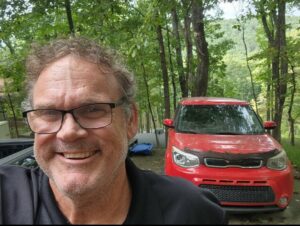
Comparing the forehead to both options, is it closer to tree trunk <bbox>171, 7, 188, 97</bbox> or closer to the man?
the man

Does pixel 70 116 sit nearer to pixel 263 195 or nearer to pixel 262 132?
pixel 263 195

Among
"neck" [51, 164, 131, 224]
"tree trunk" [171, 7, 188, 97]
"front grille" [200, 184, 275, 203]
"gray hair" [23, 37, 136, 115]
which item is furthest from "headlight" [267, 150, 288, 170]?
"tree trunk" [171, 7, 188, 97]

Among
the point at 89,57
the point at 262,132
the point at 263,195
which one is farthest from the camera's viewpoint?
the point at 262,132

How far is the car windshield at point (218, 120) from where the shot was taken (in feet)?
21.4

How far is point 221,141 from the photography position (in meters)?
5.93

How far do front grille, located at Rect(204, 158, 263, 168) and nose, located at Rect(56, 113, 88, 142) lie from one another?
14.1 ft

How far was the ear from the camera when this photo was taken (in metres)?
1.80

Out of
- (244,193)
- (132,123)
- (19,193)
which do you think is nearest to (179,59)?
(244,193)

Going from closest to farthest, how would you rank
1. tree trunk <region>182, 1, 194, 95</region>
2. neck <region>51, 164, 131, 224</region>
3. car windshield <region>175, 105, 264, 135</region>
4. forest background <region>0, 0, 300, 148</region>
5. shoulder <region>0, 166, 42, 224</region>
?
shoulder <region>0, 166, 42, 224</region> < neck <region>51, 164, 131, 224</region> < car windshield <region>175, 105, 264, 135</region> < forest background <region>0, 0, 300, 148</region> < tree trunk <region>182, 1, 194, 95</region>

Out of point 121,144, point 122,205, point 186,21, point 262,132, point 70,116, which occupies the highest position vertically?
point 186,21

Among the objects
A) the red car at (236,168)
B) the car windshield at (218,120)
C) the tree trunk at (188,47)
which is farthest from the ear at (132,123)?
the tree trunk at (188,47)

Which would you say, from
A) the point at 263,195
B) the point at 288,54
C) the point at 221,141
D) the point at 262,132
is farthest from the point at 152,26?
the point at 288,54

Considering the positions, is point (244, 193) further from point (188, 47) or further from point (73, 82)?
point (188, 47)

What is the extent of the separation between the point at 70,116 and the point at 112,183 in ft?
1.04
